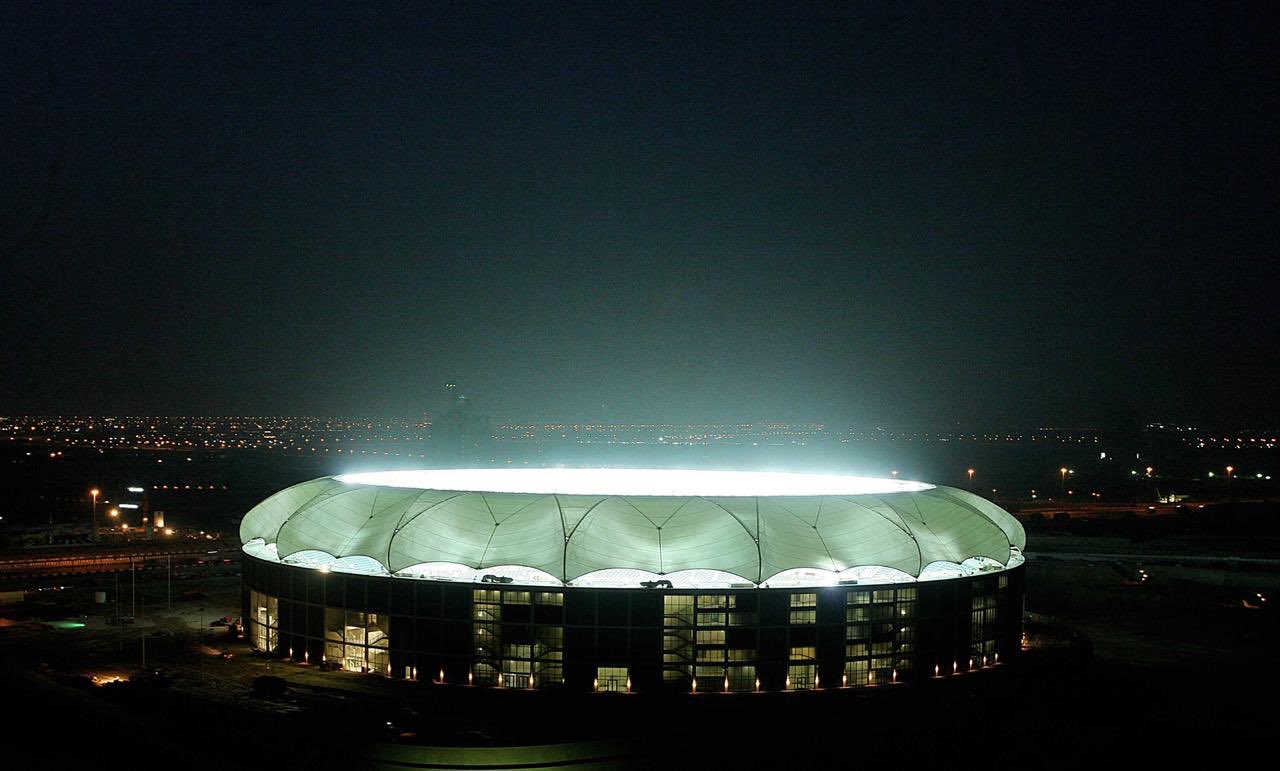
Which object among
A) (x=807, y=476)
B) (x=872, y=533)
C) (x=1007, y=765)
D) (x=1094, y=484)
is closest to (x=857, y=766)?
(x=1007, y=765)

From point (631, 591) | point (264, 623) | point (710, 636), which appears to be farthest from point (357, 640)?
point (710, 636)

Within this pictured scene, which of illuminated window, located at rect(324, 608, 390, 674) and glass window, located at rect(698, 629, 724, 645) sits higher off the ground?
glass window, located at rect(698, 629, 724, 645)

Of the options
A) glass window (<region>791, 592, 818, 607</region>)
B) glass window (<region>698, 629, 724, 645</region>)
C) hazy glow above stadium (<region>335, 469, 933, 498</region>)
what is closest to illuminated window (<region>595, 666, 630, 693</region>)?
glass window (<region>698, 629, 724, 645</region>)

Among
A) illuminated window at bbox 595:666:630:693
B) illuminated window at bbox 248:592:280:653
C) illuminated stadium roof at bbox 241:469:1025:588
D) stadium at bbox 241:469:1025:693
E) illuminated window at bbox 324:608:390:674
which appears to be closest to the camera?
illuminated window at bbox 595:666:630:693

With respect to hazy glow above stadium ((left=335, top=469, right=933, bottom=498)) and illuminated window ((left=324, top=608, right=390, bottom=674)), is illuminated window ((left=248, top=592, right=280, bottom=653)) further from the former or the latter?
hazy glow above stadium ((left=335, top=469, right=933, bottom=498))

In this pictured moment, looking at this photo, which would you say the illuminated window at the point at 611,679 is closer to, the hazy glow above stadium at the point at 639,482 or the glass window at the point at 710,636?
the glass window at the point at 710,636

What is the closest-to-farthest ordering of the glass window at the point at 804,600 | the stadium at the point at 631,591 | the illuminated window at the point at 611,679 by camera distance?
the illuminated window at the point at 611,679, the stadium at the point at 631,591, the glass window at the point at 804,600

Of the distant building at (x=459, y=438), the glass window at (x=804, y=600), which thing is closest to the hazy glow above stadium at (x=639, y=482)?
the glass window at (x=804, y=600)
